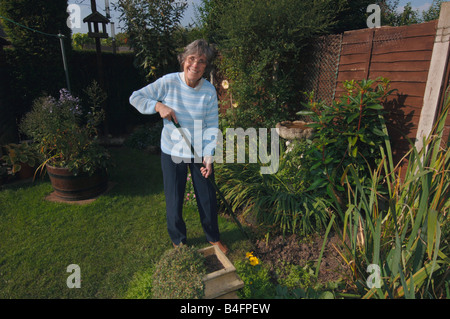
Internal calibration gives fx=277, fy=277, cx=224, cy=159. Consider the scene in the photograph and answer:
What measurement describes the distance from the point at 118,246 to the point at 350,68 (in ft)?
12.1

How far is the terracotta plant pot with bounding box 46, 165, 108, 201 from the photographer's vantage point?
3.65 m

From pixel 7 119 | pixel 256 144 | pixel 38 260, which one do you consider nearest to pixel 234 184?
pixel 256 144

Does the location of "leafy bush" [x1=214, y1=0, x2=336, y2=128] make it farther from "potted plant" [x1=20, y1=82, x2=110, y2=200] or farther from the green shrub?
the green shrub

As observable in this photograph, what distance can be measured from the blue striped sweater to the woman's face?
73 mm

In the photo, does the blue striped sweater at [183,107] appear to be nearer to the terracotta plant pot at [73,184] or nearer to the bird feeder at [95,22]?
the terracotta plant pot at [73,184]

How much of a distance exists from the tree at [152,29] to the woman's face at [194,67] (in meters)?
4.31

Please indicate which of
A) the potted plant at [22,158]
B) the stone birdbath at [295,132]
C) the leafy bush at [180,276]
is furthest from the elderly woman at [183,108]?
the potted plant at [22,158]

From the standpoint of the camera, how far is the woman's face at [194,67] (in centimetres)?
219

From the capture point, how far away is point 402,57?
3152mm

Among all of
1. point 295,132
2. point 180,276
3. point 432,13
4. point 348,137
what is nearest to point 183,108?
point 180,276

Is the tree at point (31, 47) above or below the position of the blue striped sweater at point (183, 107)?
above

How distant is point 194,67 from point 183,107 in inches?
13.1

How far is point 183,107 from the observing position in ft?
7.55

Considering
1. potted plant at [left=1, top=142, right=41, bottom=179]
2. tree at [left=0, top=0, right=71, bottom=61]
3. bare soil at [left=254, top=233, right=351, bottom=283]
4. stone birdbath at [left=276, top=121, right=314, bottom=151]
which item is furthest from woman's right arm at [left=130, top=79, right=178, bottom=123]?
tree at [left=0, top=0, right=71, bottom=61]
